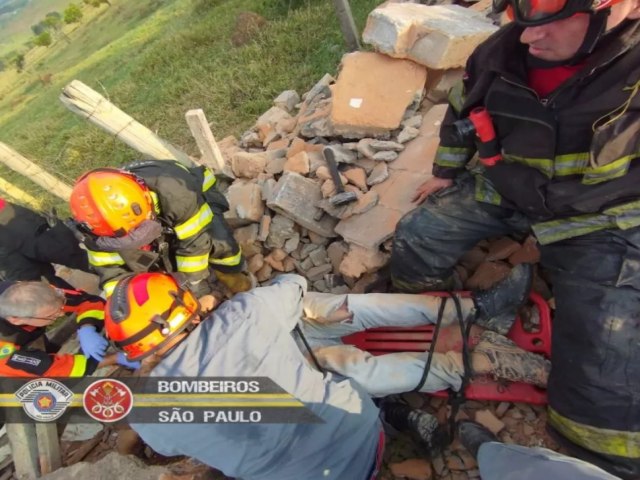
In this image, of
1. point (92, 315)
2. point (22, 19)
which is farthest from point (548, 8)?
point (22, 19)

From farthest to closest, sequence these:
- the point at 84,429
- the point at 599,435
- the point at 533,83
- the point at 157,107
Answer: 1. the point at 157,107
2. the point at 84,429
3. the point at 533,83
4. the point at 599,435

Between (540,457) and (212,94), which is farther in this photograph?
(212,94)

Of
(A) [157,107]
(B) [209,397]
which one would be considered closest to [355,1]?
(A) [157,107]

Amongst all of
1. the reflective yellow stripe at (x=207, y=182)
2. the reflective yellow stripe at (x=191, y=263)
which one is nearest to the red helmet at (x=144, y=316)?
the reflective yellow stripe at (x=191, y=263)

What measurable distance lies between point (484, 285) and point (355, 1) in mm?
5030

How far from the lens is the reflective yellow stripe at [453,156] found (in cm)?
273

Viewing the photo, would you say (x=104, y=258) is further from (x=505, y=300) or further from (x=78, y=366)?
(x=505, y=300)

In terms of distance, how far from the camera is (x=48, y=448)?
115 inches

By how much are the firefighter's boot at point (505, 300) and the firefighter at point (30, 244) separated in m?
3.25

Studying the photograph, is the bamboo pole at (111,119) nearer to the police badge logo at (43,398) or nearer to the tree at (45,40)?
the police badge logo at (43,398)

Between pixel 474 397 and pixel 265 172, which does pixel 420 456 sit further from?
pixel 265 172

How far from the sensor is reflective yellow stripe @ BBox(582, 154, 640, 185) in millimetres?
1916

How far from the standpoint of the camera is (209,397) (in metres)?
2.12

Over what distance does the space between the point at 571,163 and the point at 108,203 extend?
2454mm
